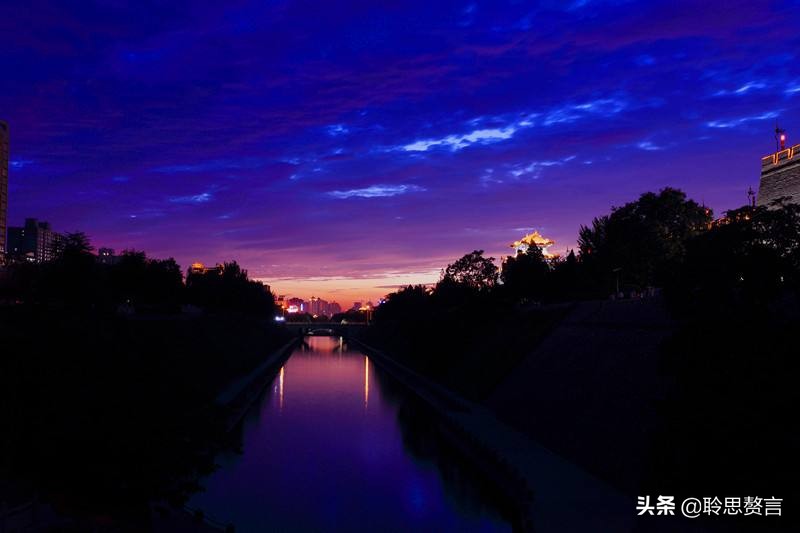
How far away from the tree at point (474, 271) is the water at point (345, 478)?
44171 mm

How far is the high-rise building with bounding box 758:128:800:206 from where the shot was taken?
47888 millimetres

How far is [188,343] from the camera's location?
175 ft

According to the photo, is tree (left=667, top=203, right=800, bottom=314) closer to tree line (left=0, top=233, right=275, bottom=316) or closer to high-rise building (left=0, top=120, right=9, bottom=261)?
tree line (left=0, top=233, right=275, bottom=316)

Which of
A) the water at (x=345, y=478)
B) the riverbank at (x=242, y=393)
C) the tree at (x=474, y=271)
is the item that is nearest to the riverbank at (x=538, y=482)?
the water at (x=345, y=478)

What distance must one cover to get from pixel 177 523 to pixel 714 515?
14472 mm

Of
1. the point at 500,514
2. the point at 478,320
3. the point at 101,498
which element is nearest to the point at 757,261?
the point at 500,514

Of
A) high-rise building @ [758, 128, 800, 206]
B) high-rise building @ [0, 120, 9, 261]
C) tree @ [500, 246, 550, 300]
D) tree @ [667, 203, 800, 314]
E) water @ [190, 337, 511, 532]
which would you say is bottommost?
water @ [190, 337, 511, 532]

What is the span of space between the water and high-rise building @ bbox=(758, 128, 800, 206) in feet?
103

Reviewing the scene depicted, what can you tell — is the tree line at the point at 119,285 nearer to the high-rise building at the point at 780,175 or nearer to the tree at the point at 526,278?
the tree at the point at 526,278

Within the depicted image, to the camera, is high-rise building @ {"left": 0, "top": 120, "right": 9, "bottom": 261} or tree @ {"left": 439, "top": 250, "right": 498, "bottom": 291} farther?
high-rise building @ {"left": 0, "top": 120, "right": 9, "bottom": 261}

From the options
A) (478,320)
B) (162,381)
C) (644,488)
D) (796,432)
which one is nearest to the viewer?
(796,432)

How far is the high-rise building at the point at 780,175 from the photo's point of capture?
157 feet

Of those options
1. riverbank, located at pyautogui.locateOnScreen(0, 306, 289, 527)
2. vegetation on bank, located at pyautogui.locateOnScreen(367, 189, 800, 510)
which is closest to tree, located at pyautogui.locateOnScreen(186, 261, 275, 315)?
riverbank, located at pyautogui.locateOnScreen(0, 306, 289, 527)

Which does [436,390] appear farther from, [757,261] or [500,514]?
[757,261]
